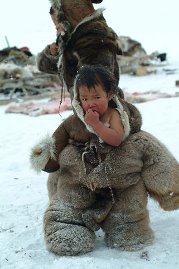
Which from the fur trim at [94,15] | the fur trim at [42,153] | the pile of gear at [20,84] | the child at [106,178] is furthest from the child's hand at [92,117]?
the pile of gear at [20,84]

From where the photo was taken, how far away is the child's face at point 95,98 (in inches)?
82.7

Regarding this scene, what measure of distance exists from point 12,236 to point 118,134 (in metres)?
0.87

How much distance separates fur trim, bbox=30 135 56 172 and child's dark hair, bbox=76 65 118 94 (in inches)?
16.1

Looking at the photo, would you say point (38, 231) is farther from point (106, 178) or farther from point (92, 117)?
point (92, 117)

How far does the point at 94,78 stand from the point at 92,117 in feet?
0.63

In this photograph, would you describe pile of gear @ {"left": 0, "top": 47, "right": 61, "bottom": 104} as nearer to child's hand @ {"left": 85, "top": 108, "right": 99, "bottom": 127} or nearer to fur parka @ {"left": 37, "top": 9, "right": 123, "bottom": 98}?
fur parka @ {"left": 37, "top": 9, "right": 123, "bottom": 98}

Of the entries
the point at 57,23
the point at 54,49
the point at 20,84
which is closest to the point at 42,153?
the point at 54,49

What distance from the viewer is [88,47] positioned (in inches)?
96.5

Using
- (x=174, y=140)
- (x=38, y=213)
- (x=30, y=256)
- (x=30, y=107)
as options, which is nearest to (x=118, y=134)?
(x=30, y=256)

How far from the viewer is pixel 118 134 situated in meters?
2.12

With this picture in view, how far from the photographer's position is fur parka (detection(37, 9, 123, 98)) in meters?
2.41

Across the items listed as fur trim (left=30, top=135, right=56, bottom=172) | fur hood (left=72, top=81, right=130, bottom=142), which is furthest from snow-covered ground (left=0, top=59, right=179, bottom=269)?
fur hood (left=72, top=81, right=130, bottom=142)

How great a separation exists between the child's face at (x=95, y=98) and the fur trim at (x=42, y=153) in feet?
1.12

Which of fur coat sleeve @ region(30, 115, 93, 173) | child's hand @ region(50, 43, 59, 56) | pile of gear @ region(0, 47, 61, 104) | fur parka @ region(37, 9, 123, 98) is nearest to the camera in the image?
fur coat sleeve @ region(30, 115, 93, 173)
